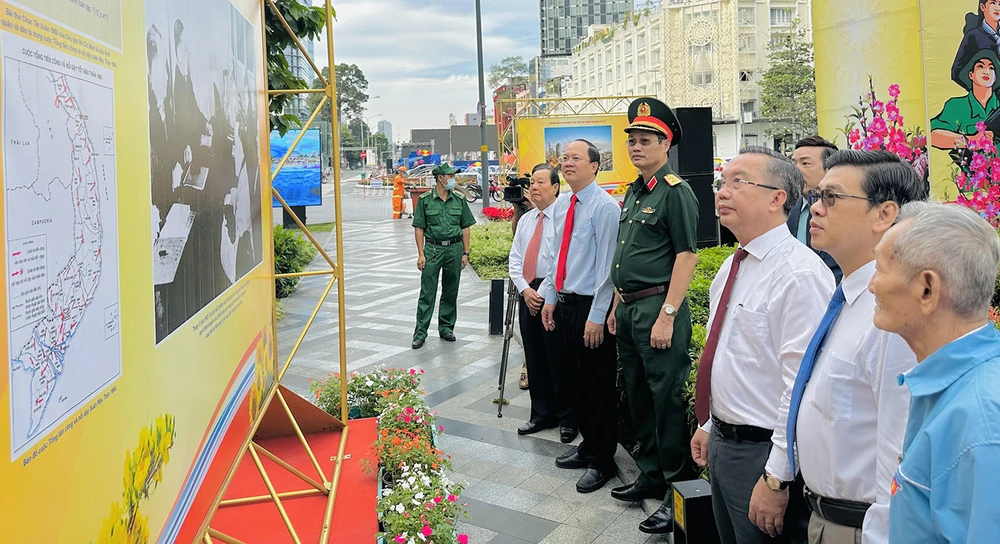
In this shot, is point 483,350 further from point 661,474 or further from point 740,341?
point 740,341

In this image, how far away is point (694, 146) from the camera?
809 centimetres

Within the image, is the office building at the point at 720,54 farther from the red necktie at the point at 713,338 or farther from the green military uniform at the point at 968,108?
the red necktie at the point at 713,338

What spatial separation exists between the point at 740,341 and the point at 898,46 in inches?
220

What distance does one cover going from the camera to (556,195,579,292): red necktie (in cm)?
439

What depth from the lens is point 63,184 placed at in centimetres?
114

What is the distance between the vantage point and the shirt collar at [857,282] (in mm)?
1794

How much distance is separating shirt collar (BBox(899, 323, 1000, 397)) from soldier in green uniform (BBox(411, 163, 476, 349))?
648cm

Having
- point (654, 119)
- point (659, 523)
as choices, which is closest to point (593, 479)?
point (659, 523)

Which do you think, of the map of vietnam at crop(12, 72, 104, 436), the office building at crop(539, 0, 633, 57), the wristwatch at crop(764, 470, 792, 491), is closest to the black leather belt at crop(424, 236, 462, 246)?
the wristwatch at crop(764, 470, 792, 491)

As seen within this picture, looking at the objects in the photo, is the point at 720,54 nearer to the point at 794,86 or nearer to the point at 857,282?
the point at 794,86

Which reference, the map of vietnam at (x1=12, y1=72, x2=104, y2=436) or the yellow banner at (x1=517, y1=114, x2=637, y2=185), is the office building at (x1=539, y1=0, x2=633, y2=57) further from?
the map of vietnam at (x1=12, y1=72, x2=104, y2=436)

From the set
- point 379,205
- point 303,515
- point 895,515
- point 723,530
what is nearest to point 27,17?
point 895,515

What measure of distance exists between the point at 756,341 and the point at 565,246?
2.20 m

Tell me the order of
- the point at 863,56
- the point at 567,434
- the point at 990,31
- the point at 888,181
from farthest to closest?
the point at 863,56 < the point at 990,31 < the point at 567,434 < the point at 888,181
